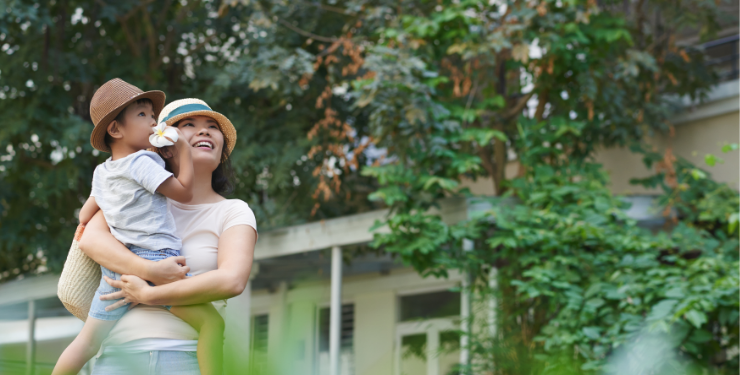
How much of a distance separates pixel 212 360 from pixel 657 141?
7.02 meters

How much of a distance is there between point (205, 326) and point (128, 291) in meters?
0.18

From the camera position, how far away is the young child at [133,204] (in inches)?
63.5

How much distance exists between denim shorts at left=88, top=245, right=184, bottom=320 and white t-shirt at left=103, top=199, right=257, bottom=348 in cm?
2

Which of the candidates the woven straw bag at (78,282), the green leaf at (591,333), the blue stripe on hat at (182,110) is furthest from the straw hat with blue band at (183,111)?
the green leaf at (591,333)

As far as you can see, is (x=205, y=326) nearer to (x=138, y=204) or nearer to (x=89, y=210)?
(x=138, y=204)

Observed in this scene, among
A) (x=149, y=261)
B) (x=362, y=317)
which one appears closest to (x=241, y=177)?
(x=362, y=317)

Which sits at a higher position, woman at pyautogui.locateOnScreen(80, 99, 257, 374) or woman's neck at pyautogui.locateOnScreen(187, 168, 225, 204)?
woman's neck at pyautogui.locateOnScreen(187, 168, 225, 204)

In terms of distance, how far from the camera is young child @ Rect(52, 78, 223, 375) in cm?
161

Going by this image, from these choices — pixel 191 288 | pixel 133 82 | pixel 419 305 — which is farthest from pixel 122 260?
pixel 419 305

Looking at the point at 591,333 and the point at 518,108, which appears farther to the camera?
the point at 518,108

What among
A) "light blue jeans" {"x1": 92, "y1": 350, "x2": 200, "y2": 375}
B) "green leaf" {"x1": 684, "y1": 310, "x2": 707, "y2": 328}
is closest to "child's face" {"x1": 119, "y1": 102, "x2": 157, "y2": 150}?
"light blue jeans" {"x1": 92, "y1": 350, "x2": 200, "y2": 375}

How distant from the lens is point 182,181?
5.58ft

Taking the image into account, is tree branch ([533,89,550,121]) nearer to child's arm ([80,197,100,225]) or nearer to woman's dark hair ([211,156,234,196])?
woman's dark hair ([211,156,234,196])

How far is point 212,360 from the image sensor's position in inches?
61.9
